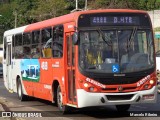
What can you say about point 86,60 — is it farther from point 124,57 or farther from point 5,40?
point 5,40

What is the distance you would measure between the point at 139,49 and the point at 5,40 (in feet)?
37.3

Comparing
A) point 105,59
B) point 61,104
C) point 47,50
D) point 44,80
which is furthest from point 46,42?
point 105,59

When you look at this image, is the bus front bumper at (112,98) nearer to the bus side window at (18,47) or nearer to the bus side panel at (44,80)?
the bus side panel at (44,80)

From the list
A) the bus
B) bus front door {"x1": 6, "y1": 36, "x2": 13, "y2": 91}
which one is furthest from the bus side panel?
bus front door {"x1": 6, "y1": 36, "x2": 13, "y2": 91}

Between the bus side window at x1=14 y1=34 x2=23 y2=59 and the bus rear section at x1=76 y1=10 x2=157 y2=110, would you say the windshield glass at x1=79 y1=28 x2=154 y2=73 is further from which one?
the bus side window at x1=14 y1=34 x2=23 y2=59

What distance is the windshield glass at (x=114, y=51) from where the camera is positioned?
43.7ft

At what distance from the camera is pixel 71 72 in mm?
14031

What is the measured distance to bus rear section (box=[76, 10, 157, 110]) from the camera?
1320 centimetres

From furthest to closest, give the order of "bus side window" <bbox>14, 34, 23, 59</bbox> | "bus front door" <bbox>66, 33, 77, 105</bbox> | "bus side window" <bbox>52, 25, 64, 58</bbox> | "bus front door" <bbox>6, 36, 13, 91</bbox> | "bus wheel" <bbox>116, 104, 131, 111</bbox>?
"bus front door" <bbox>6, 36, 13, 91</bbox> → "bus side window" <bbox>14, 34, 23, 59</bbox> → "bus wheel" <bbox>116, 104, 131, 111</bbox> → "bus side window" <bbox>52, 25, 64, 58</bbox> → "bus front door" <bbox>66, 33, 77, 105</bbox>

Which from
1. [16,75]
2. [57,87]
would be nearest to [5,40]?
[16,75]

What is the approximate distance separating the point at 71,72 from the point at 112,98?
147cm

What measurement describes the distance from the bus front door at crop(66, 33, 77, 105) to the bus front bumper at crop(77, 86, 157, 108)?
550mm

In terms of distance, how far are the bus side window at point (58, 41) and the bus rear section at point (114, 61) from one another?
→ 1450 mm

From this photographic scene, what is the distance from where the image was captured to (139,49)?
1366 cm
